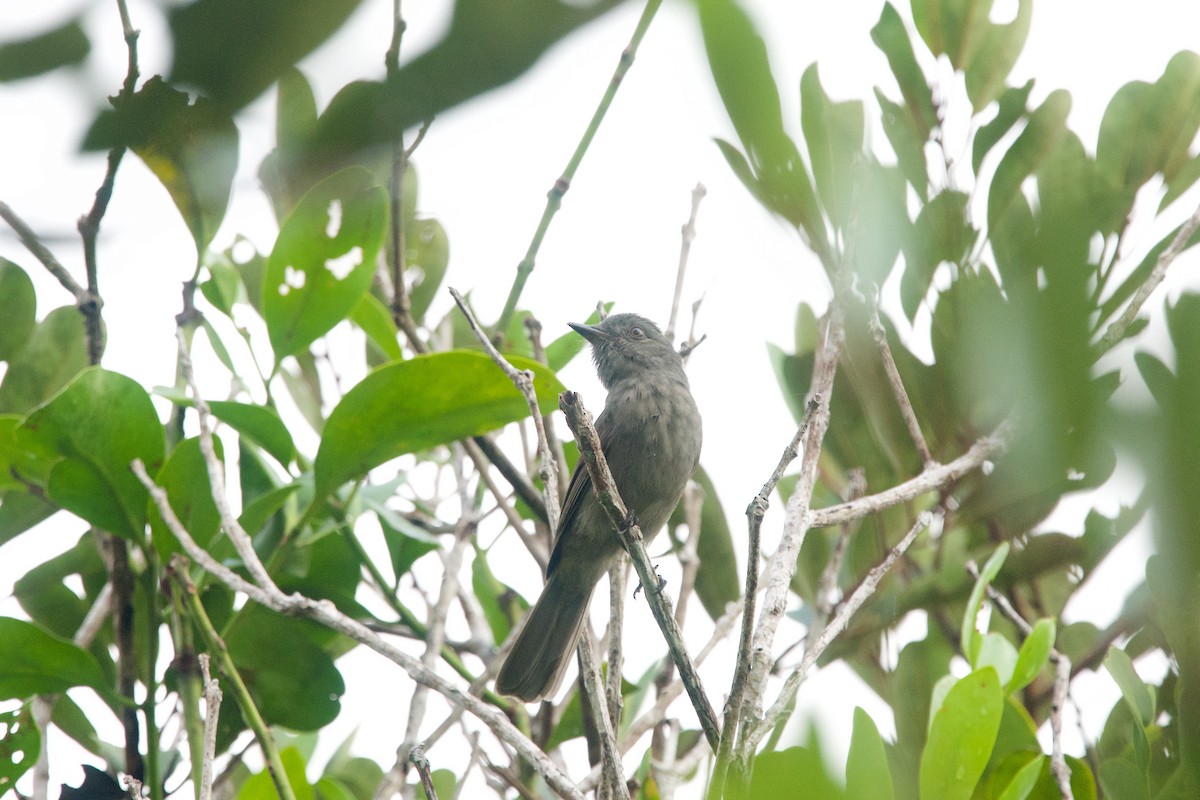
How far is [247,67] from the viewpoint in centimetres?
69

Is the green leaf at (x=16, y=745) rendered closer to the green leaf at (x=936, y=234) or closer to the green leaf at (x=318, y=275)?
the green leaf at (x=318, y=275)

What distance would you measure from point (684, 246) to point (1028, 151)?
→ 5.55ft

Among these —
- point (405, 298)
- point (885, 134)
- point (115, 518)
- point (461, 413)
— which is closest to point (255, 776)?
point (115, 518)

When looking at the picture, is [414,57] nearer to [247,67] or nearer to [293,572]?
[247,67]

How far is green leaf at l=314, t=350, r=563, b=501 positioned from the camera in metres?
3.09

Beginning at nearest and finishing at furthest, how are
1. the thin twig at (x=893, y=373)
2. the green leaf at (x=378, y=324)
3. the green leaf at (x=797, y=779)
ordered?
the green leaf at (x=797, y=779) → the thin twig at (x=893, y=373) → the green leaf at (x=378, y=324)

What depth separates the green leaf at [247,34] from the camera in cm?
67

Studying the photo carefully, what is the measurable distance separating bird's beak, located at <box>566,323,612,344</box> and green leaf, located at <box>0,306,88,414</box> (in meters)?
2.13

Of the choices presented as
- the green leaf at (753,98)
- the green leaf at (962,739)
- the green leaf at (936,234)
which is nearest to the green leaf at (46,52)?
the green leaf at (753,98)

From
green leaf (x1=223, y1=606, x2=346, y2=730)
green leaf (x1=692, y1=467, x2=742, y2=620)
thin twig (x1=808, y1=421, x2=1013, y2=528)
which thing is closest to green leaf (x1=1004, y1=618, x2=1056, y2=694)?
thin twig (x1=808, y1=421, x2=1013, y2=528)

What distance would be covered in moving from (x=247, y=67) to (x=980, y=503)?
2096 mm

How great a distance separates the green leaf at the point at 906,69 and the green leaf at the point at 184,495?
205 cm

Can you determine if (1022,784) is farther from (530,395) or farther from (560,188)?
(560,188)

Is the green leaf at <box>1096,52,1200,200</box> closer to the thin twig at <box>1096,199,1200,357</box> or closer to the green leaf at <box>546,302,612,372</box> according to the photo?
the thin twig at <box>1096,199,1200,357</box>
